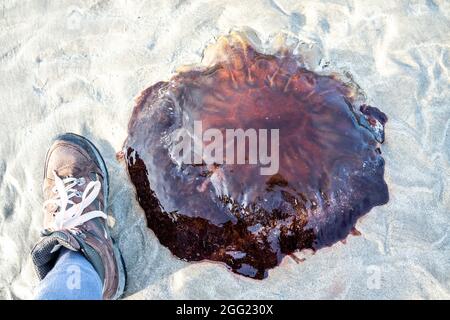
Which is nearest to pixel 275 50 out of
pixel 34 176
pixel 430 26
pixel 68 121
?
pixel 430 26

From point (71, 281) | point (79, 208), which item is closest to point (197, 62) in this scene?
point (79, 208)

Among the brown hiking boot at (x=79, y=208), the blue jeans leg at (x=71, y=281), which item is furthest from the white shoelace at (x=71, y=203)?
the blue jeans leg at (x=71, y=281)

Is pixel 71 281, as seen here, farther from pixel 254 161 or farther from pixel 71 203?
pixel 254 161

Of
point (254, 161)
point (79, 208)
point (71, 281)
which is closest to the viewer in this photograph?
point (71, 281)

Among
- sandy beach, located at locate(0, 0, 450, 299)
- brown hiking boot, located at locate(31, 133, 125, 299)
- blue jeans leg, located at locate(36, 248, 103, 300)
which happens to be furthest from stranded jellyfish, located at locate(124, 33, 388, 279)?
blue jeans leg, located at locate(36, 248, 103, 300)

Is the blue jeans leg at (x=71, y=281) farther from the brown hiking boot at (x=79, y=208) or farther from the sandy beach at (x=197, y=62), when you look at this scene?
the sandy beach at (x=197, y=62)

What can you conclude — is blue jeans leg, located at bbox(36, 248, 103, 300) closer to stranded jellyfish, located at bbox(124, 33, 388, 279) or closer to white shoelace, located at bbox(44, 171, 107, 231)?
white shoelace, located at bbox(44, 171, 107, 231)
